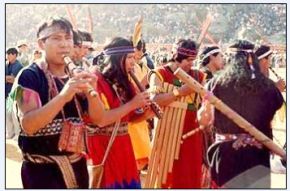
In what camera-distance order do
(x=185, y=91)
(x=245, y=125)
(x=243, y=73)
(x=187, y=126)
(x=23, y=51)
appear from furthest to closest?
1. (x=23, y=51)
2. (x=187, y=126)
3. (x=185, y=91)
4. (x=243, y=73)
5. (x=245, y=125)

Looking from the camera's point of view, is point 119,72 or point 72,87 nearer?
point 72,87

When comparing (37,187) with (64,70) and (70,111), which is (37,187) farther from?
(64,70)

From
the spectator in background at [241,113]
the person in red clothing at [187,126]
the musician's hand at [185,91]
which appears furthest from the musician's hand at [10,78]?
the spectator in background at [241,113]

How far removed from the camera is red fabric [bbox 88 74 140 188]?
3461mm

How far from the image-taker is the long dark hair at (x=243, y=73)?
131 inches

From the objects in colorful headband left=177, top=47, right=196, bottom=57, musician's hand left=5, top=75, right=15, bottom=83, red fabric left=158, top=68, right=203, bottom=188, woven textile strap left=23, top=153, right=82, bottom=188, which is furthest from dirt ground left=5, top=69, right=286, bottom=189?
woven textile strap left=23, top=153, right=82, bottom=188

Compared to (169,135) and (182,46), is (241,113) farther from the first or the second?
(182,46)

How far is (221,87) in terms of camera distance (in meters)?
3.41

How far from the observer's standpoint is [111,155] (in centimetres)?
346

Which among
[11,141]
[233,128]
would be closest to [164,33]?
[11,141]

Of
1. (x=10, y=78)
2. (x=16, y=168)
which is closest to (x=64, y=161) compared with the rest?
(x=16, y=168)

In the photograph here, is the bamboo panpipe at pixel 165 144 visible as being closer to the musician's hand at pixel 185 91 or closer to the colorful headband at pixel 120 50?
the musician's hand at pixel 185 91

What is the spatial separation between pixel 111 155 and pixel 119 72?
1.68ft

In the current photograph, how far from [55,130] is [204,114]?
3.22 feet
